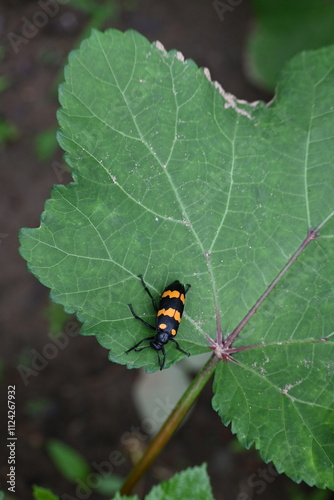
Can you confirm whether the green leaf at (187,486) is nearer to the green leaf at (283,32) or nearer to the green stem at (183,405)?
the green stem at (183,405)

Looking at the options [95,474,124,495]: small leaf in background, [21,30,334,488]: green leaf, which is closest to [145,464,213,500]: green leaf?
[21,30,334,488]: green leaf

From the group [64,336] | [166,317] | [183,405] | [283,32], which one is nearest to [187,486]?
[183,405]

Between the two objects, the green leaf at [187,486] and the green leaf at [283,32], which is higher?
the green leaf at [283,32]

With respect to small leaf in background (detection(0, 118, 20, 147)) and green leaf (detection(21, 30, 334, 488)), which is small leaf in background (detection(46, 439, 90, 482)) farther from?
small leaf in background (detection(0, 118, 20, 147))

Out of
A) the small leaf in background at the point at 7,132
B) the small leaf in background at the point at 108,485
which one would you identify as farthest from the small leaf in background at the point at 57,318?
the small leaf in background at the point at 7,132

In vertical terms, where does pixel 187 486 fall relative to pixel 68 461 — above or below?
below

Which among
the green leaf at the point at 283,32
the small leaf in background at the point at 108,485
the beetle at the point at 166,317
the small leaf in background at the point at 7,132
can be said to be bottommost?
the small leaf in background at the point at 108,485

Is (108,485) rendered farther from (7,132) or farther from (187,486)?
(7,132)
